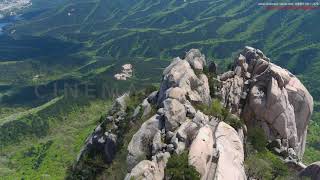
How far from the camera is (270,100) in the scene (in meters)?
95.2

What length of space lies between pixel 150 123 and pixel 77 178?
26980mm

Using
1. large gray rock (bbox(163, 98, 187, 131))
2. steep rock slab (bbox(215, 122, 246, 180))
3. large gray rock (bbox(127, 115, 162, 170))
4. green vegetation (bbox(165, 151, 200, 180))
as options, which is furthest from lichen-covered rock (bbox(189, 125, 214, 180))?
large gray rock (bbox(127, 115, 162, 170))

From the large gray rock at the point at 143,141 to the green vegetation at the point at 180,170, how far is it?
6862mm

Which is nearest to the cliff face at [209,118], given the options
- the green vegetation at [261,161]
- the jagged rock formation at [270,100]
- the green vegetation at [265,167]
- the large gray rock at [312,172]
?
the jagged rock formation at [270,100]

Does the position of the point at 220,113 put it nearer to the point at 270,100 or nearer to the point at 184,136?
the point at 270,100

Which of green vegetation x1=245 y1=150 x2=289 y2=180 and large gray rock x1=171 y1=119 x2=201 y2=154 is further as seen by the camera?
green vegetation x1=245 y1=150 x2=289 y2=180

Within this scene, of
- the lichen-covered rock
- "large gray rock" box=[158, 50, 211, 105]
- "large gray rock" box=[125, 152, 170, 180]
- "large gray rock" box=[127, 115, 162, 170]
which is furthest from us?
"large gray rock" box=[158, 50, 211, 105]

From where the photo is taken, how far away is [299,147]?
10550cm

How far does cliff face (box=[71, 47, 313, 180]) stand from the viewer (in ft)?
215

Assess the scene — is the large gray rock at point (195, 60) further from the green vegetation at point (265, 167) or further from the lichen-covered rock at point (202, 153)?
the lichen-covered rock at point (202, 153)

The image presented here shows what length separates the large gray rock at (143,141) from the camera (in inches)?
2749

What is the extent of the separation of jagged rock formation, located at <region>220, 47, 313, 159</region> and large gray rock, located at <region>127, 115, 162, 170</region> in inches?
1083

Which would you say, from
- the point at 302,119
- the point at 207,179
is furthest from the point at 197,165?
the point at 302,119

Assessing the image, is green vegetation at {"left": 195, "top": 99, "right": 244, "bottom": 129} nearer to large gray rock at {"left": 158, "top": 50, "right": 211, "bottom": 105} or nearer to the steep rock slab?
large gray rock at {"left": 158, "top": 50, "right": 211, "bottom": 105}
